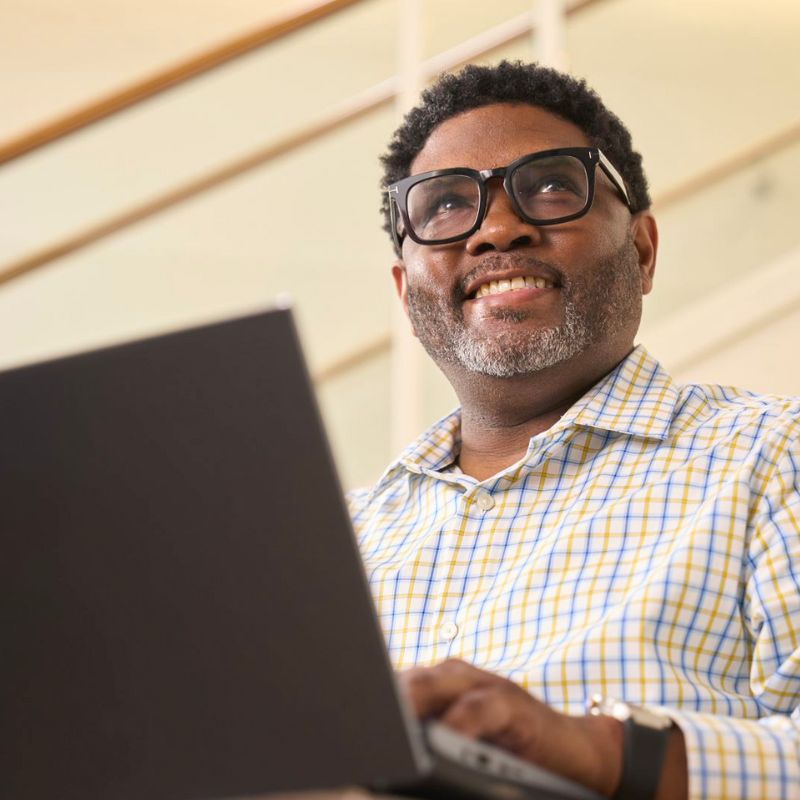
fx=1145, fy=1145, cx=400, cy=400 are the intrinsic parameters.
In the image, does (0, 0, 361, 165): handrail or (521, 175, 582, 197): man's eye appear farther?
(0, 0, 361, 165): handrail

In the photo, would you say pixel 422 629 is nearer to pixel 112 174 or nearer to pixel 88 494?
pixel 88 494

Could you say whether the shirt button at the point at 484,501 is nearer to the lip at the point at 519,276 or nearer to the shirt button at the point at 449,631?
the shirt button at the point at 449,631

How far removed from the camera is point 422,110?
1574 millimetres

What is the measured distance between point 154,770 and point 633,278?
3.15ft

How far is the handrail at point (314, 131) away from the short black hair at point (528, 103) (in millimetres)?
599

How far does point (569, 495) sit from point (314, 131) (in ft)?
3.89

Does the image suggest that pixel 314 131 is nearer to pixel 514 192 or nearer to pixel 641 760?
pixel 514 192

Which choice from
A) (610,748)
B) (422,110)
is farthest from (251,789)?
(422,110)

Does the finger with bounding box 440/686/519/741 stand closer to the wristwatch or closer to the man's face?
the wristwatch

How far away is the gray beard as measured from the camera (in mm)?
1349

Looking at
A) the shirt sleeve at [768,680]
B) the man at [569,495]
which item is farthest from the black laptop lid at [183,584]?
the shirt sleeve at [768,680]

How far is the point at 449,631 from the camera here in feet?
3.78

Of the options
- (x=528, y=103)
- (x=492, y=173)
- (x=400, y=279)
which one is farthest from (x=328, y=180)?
(x=492, y=173)

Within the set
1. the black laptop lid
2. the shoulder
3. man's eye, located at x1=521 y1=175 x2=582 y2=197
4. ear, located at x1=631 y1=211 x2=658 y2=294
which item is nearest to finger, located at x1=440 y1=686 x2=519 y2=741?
the black laptop lid
